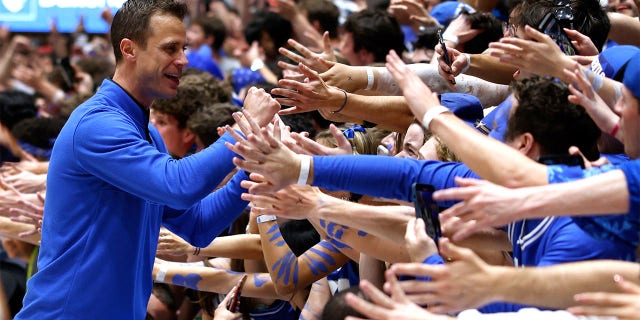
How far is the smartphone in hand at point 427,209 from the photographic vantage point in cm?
272

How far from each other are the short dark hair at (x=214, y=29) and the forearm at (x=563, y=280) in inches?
268

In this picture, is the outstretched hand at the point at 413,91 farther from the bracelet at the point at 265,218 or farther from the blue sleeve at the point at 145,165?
the bracelet at the point at 265,218

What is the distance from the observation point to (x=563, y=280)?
2490mm

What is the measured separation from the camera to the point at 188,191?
318 cm

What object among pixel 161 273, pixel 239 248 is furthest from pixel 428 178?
pixel 161 273

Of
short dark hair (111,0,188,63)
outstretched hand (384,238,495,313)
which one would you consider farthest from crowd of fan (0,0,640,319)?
short dark hair (111,0,188,63)

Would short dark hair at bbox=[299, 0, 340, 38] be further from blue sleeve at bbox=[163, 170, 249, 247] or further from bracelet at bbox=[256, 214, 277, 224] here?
blue sleeve at bbox=[163, 170, 249, 247]

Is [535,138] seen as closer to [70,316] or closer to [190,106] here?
[70,316]

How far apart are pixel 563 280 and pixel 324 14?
530 centimetres

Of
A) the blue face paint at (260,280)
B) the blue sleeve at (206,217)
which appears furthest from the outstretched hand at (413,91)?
the blue face paint at (260,280)

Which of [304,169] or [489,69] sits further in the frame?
[489,69]

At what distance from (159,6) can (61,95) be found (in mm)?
4666

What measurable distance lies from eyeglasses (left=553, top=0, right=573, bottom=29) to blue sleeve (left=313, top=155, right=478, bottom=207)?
1049 mm

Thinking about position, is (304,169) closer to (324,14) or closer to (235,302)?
(235,302)
